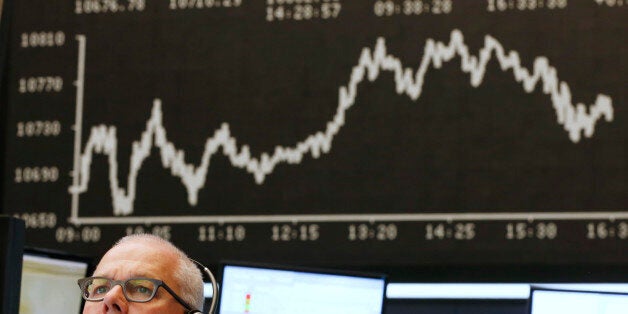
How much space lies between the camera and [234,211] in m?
4.32

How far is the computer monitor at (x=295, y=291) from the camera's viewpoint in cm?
364

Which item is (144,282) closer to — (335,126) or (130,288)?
(130,288)

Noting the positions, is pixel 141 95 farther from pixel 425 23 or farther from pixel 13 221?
pixel 13 221

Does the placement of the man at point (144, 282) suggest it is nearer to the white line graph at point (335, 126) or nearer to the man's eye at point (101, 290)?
the man's eye at point (101, 290)

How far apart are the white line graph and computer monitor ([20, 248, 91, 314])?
802 millimetres

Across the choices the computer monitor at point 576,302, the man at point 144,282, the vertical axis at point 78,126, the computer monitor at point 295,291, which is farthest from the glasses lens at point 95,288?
the vertical axis at point 78,126

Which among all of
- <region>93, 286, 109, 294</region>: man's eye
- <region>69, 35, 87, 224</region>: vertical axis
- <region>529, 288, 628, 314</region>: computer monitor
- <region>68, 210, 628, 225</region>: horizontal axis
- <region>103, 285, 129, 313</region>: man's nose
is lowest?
<region>103, 285, 129, 313</region>: man's nose

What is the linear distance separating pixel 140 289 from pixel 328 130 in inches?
78.9

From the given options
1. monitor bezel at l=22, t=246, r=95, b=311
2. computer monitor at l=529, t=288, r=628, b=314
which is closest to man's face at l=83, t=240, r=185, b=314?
monitor bezel at l=22, t=246, r=95, b=311

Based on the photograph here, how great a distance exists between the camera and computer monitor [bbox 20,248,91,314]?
3.48 m

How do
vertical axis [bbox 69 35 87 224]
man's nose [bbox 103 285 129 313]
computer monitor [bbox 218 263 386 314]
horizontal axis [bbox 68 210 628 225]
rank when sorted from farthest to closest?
vertical axis [bbox 69 35 87 224] → horizontal axis [bbox 68 210 628 225] → computer monitor [bbox 218 263 386 314] → man's nose [bbox 103 285 129 313]

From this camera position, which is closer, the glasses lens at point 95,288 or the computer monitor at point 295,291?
the glasses lens at point 95,288

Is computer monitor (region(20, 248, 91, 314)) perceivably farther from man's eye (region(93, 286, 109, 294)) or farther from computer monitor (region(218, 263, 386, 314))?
man's eye (region(93, 286, 109, 294))

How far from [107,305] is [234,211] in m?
2.00
